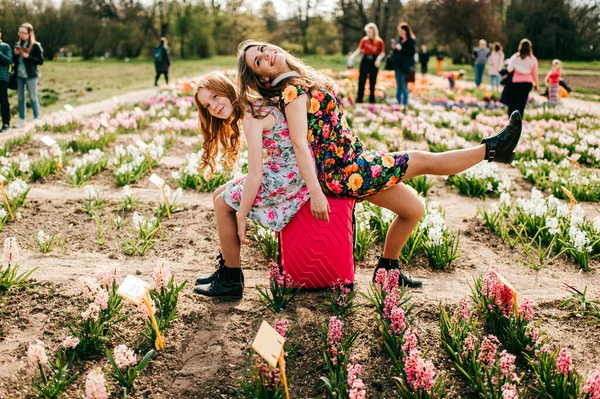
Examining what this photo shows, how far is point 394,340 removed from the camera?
257 cm

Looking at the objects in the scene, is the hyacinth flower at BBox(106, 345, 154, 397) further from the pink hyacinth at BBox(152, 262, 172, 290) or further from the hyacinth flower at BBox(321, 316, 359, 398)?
the hyacinth flower at BBox(321, 316, 359, 398)

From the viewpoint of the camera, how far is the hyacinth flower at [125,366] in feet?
7.48

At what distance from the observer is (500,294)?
2756 millimetres

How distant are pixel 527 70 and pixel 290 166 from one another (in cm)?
789

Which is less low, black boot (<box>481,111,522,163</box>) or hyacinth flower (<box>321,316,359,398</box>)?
black boot (<box>481,111,522,163</box>)

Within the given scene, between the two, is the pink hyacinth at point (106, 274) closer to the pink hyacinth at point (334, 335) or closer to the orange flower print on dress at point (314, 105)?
the pink hyacinth at point (334, 335)

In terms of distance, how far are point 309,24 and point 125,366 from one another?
50.9 metres

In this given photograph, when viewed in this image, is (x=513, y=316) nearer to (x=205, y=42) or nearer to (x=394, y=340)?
(x=394, y=340)

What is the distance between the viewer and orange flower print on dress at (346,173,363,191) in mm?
2980

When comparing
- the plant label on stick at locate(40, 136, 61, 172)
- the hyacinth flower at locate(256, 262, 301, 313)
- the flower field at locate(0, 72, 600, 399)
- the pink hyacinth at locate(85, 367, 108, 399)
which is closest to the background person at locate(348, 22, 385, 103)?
the flower field at locate(0, 72, 600, 399)

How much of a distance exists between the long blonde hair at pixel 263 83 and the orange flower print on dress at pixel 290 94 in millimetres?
60

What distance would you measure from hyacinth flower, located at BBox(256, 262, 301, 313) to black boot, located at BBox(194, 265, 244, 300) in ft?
0.58

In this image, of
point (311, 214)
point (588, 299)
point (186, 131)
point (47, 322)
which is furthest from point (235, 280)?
point (186, 131)

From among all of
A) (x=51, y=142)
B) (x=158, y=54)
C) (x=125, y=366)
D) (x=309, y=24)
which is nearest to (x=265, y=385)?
(x=125, y=366)
